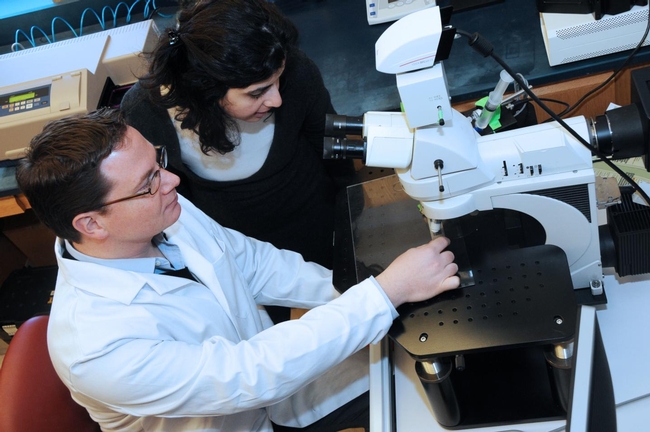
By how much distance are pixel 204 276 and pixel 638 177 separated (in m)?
1.01


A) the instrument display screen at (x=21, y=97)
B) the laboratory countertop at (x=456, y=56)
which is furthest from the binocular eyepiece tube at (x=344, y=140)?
the instrument display screen at (x=21, y=97)

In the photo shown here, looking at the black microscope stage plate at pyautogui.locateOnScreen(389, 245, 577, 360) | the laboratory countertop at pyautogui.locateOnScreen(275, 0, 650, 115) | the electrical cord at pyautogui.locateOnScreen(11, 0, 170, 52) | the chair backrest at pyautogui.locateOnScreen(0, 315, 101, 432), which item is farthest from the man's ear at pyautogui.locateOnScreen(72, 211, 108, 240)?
the electrical cord at pyautogui.locateOnScreen(11, 0, 170, 52)

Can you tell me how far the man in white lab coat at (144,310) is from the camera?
102 centimetres

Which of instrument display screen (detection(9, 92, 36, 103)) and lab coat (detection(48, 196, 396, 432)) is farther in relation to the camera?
instrument display screen (detection(9, 92, 36, 103))

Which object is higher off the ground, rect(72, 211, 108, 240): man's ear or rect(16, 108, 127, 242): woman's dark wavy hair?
rect(16, 108, 127, 242): woman's dark wavy hair

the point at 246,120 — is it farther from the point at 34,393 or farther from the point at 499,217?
the point at 34,393

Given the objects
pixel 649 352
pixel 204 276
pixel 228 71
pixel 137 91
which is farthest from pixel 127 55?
pixel 649 352

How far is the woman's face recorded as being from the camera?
4.26 feet

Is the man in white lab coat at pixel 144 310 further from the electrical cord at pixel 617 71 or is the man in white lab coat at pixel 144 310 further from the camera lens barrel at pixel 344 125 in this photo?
the electrical cord at pixel 617 71

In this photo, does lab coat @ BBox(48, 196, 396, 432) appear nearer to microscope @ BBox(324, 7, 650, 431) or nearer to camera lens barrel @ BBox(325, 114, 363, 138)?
microscope @ BBox(324, 7, 650, 431)

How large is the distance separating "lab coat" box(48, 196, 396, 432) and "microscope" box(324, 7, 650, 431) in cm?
13

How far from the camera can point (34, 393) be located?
46.5 inches

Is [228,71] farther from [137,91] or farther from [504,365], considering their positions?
[504,365]

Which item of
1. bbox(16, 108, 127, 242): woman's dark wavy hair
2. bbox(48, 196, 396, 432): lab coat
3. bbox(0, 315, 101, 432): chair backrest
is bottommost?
bbox(0, 315, 101, 432): chair backrest
